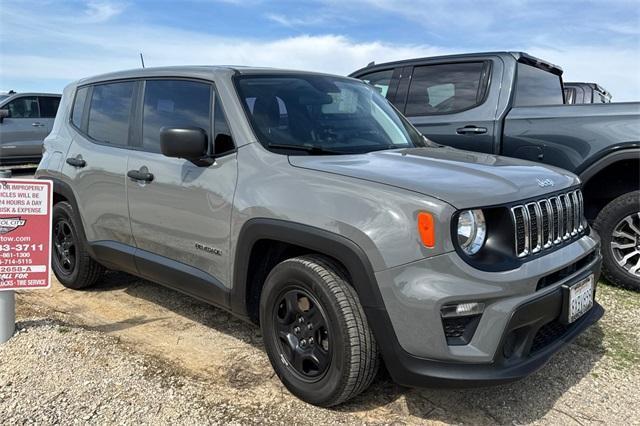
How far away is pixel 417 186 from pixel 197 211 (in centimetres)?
140

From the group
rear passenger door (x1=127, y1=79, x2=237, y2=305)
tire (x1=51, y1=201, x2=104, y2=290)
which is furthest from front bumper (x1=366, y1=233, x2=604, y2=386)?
tire (x1=51, y1=201, x2=104, y2=290)

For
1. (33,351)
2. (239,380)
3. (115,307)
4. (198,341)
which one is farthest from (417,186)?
(115,307)

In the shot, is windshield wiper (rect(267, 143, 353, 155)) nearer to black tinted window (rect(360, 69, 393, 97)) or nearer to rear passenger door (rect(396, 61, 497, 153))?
rear passenger door (rect(396, 61, 497, 153))

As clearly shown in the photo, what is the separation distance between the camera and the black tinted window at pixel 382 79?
229 inches

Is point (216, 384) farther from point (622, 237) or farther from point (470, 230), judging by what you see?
point (622, 237)

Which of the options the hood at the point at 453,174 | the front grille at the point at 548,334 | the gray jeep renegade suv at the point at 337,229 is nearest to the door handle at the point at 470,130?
the gray jeep renegade suv at the point at 337,229

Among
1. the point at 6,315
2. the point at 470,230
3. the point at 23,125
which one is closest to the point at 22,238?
the point at 6,315

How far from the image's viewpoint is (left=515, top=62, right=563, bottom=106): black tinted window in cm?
526

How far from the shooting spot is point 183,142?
10.3 ft

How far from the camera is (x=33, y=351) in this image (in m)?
3.38

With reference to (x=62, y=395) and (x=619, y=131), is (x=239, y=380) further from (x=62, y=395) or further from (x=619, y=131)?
(x=619, y=131)

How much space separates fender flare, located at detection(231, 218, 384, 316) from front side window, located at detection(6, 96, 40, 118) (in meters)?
11.3

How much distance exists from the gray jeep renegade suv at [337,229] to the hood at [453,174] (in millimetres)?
14

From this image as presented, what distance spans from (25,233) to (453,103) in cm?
376
